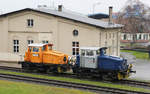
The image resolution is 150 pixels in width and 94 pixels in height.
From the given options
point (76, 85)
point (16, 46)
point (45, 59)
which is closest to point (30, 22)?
point (16, 46)

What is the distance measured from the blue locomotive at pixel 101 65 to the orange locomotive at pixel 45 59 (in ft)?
7.00

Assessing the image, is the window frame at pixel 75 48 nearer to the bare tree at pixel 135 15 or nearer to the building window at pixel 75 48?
the building window at pixel 75 48

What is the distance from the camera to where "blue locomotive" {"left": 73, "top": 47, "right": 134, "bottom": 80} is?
61.1 ft

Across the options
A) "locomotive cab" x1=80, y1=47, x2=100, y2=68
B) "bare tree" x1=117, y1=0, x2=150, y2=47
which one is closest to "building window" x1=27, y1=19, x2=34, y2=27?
"locomotive cab" x1=80, y1=47, x2=100, y2=68

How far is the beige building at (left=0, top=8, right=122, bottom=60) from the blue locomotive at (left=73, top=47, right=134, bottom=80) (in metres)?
7.02

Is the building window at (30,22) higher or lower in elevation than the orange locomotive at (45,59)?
higher

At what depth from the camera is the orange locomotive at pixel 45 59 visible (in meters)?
21.5

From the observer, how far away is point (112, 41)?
31.8 meters

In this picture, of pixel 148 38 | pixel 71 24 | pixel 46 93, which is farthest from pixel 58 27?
pixel 148 38

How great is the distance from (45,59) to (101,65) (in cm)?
601

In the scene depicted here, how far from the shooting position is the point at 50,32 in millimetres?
28562

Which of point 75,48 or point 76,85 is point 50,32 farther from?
point 76,85

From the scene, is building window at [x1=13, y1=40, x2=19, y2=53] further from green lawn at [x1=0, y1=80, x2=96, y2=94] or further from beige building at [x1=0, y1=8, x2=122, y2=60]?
green lawn at [x1=0, y1=80, x2=96, y2=94]

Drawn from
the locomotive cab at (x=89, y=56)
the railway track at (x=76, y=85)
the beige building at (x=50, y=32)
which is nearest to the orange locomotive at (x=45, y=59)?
the locomotive cab at (x=89, y=56)
